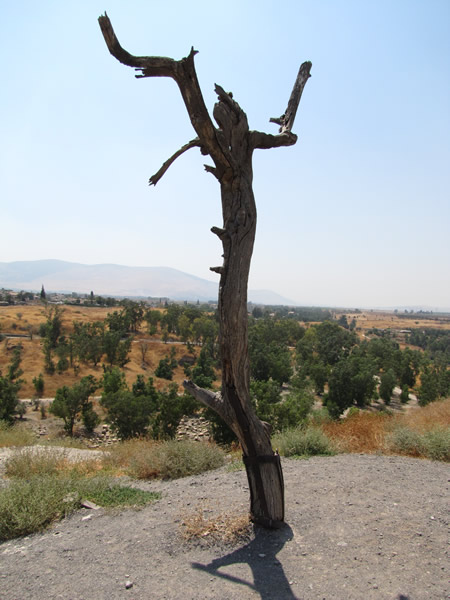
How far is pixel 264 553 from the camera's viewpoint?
436cm

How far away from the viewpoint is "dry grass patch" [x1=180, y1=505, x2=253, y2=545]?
4.70 meters

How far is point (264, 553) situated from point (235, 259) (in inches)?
134

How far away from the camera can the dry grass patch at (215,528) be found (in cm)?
470

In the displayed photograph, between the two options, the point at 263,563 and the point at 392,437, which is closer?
the point at 263,563

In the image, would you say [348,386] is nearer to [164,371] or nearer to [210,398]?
[164,371]

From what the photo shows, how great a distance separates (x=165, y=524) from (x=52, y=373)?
41.2m

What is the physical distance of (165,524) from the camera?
5.21 m

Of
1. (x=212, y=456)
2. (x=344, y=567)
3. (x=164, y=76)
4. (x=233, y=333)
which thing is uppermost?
(x=164, y=76)

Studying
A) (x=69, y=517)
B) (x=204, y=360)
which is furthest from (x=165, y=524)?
(x=204, y=360)

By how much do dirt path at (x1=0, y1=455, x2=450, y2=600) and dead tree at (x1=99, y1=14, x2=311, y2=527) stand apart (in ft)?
2.32

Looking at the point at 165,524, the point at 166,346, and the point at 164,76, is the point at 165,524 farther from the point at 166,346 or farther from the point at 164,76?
the point at 166,346

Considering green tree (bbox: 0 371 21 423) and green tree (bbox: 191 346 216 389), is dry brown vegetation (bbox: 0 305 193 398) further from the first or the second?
green tree (bbox: 0 371 21 423)

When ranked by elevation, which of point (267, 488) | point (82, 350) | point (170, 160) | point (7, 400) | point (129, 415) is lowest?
point (7, 400)

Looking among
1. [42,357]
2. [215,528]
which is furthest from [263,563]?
[42,357]
